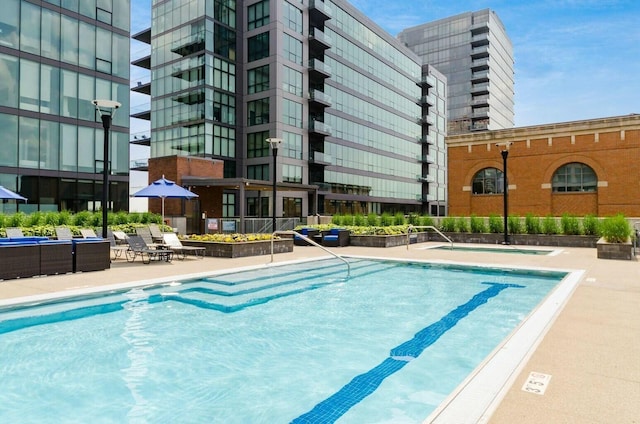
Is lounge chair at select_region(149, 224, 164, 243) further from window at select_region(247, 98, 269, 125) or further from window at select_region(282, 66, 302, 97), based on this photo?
window at select_region(282, 66, 302, 97)

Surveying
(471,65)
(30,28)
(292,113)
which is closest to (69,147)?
(30,28)

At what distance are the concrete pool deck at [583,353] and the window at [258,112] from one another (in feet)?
120

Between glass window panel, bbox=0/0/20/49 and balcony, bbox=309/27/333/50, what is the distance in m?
28.7

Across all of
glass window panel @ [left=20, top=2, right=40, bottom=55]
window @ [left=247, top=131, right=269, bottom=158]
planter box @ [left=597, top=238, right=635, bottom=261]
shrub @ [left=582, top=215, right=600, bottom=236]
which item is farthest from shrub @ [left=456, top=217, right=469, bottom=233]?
glass window panel @ [left=20, top=2, right=40, bottom=55]

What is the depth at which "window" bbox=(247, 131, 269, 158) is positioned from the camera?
153 ft

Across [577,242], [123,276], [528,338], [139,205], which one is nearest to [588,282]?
[528,338]

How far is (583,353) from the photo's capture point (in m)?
5.18

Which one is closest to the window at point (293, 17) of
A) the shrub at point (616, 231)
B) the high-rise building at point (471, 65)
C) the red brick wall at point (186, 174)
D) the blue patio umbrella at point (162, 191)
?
the red brick wall at point (186, 174)

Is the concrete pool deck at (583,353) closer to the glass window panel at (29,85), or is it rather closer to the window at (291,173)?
the glass window panel at (29,85)

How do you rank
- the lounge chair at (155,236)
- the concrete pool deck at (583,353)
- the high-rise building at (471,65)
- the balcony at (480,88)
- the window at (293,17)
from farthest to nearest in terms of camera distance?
the high-rise building at (471,65) < the balcony at (480,88) < the window at (293,17) < the lounge chair at (155,236) < the concrete pool deck at (583,353)

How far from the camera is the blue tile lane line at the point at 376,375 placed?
4.34 meters

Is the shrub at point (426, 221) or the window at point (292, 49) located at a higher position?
the window at point (292, 49)

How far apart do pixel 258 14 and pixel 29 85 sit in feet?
82.8

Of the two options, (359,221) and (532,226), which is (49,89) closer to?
(359,221)
